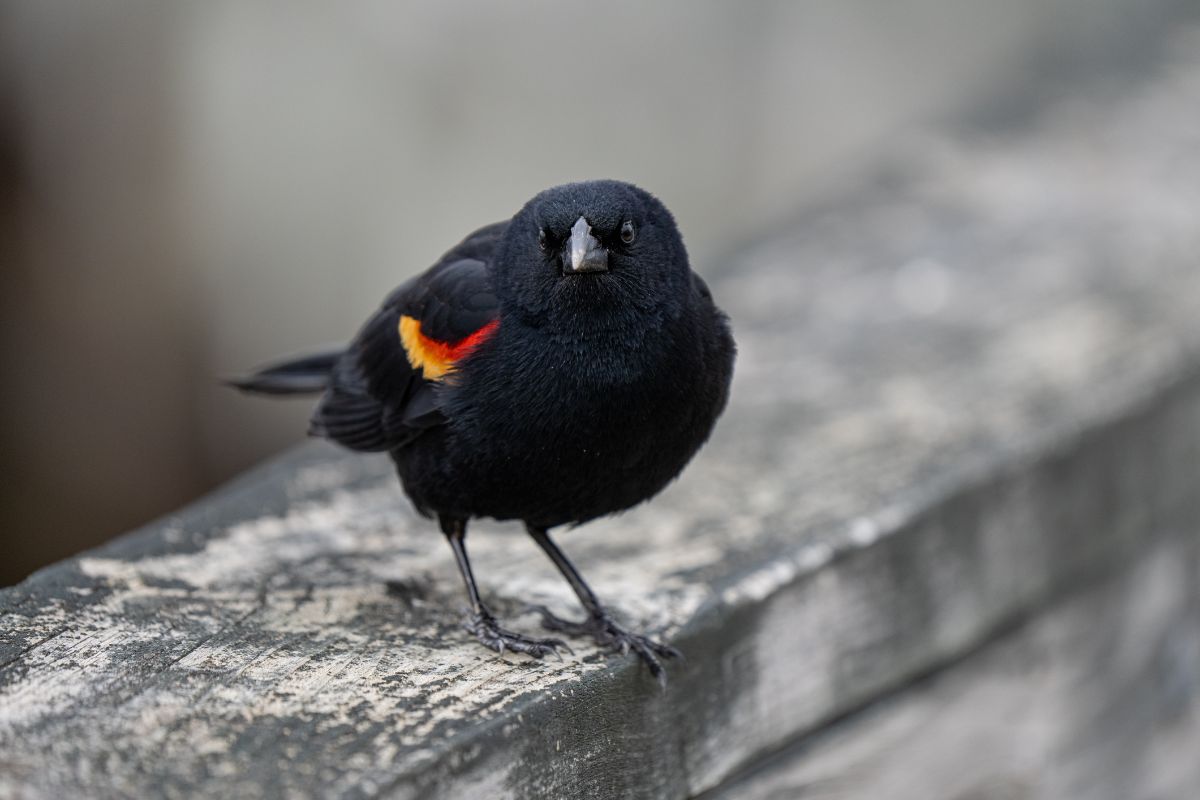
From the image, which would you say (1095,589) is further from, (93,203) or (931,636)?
(93,203)

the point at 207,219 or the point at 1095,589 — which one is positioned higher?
the point at 207,219

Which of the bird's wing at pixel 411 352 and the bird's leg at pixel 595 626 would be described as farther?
the bird's wing at pixel 411 352

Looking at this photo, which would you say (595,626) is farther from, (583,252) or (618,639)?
(583,252)

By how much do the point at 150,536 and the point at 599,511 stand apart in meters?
0.74

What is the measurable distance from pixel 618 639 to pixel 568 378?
15.9 inches

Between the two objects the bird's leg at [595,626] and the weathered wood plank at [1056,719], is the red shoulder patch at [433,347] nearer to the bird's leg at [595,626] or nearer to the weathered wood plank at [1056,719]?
the bird's leg at [595,626]

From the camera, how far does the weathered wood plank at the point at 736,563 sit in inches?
60.1

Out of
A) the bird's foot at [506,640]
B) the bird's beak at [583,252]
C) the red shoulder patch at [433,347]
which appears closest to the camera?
the bird's foot at [506,640]

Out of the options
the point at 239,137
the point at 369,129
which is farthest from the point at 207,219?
the point at 369,129

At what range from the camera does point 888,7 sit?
22.1 ft

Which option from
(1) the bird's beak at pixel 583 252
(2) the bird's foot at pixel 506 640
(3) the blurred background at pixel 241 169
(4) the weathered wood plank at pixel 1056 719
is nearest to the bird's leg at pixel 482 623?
(2) the bird's foot at pixel 506 640

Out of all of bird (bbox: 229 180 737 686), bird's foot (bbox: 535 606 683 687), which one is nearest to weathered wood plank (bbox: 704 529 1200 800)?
bird's foot (bbox: 535 606 683 687)

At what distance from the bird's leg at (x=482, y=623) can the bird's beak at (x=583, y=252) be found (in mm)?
468

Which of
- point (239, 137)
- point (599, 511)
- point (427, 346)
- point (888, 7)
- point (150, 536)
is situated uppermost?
point (888, 7)
